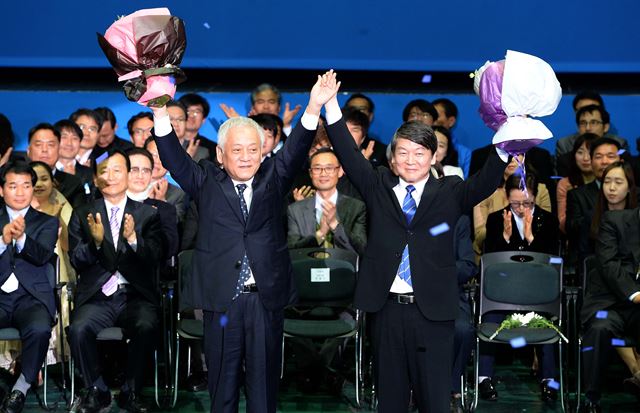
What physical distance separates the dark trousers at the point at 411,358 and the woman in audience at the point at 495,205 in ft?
9.46

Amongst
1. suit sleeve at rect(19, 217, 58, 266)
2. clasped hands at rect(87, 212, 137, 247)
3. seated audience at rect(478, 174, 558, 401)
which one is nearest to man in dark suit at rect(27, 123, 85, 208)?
suit sleeve at rect(19, 217, 58, 266)

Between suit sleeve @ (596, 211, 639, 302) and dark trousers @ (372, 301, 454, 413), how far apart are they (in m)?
2.07

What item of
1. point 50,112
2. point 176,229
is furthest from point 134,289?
point 50,112

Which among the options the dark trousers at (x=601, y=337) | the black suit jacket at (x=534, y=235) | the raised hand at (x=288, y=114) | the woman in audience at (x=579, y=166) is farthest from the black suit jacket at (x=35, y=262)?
the woman in audience at (x=579, y=166)

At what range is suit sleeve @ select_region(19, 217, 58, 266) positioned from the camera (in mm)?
6812

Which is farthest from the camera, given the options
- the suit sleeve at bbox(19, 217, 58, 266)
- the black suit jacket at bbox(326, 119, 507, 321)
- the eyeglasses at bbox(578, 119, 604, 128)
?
the eyeglasses at bbox(578, 119, 604, 128)

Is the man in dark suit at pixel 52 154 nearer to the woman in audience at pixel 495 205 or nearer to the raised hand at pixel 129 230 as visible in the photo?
the raised hand at pixel 129 230

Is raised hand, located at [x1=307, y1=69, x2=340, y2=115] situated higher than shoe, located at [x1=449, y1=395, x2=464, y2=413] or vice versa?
raised hand, located at [x1=307, y1=69, x2=340, y2=115]

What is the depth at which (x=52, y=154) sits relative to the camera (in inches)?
321

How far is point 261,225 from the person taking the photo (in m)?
5.16

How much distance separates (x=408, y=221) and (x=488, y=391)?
2348mm

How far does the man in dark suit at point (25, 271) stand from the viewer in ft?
21.7

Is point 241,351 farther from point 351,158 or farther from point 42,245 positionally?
point 42,245

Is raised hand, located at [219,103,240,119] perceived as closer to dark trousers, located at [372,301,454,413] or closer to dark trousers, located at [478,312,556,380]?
dark trousers, located at [478,312,556,380]
